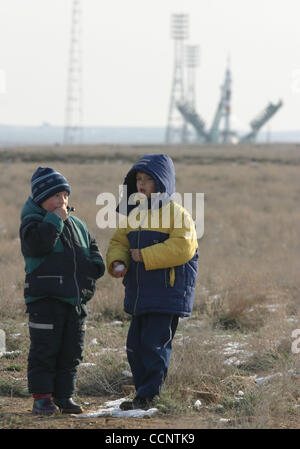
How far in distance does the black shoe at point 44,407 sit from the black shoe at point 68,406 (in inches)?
3.2

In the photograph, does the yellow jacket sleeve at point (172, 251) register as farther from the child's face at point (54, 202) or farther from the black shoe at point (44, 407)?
the black shoe at point (44, 407)

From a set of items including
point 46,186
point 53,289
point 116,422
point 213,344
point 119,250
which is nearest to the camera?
point 116,422

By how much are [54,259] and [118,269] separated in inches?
14.9

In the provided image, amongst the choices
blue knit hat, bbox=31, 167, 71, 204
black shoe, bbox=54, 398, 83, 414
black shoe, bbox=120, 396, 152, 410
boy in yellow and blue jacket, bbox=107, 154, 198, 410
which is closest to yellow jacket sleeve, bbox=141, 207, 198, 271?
boy in yellow and blue jacket, bbox=107, 154, 198, 410

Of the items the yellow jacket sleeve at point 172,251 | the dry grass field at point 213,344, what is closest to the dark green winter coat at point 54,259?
the yellow jacket sleeve at point 172,251

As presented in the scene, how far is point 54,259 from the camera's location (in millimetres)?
4465

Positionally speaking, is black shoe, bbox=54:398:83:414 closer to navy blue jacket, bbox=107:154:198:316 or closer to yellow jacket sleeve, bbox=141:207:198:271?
navy blue jacket, bbox=107:154:198:316

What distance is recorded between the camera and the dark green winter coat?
14.4 ft

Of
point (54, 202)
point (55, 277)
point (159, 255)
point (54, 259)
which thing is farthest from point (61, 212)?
point (159, 255)

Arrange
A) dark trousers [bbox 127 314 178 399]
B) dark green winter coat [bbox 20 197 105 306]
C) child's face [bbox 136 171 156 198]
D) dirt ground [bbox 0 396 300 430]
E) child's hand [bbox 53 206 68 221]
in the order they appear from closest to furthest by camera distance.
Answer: dirt ground [bbox 0 396 300 430]
dark green winter coat [bbox 20 197 105 306]
child's hand [bbox 53 206 68 221]
dark trousers [bbox 127 314 178 399]
child's face [bbox 136 171 156 198]

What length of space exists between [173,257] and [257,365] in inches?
69.7

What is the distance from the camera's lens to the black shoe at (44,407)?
445cm

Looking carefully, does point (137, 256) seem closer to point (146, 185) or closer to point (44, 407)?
point (146, 185)

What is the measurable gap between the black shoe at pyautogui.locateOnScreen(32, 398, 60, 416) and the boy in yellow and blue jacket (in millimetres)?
418
